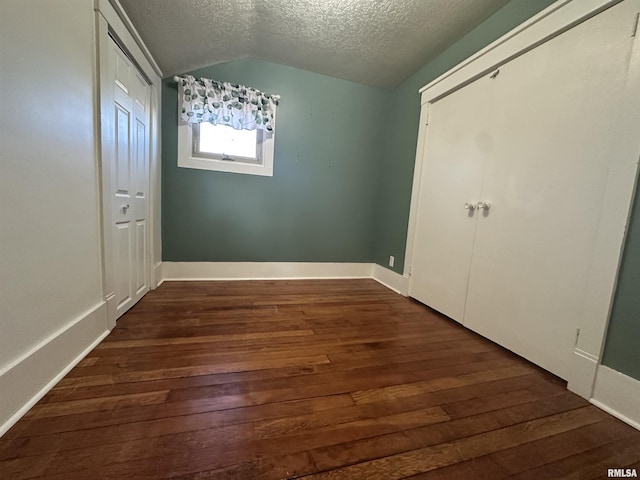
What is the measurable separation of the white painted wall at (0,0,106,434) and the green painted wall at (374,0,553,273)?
244cm

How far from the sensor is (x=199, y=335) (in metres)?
1.53

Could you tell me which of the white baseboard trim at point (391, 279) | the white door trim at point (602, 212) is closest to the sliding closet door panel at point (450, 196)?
the white baseboard trim at point (391, 279)

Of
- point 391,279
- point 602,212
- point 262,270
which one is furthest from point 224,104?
point 602,212

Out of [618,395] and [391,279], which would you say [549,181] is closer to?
[618,395]

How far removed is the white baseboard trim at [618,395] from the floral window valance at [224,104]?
295 cm

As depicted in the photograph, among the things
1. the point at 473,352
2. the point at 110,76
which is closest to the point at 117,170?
the point at 110,76

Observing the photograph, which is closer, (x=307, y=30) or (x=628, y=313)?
(x=628, y=313)

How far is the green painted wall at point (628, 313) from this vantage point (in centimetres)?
106

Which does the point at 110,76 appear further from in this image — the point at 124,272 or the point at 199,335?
the point at 199,335

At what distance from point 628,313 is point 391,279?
5.93ft

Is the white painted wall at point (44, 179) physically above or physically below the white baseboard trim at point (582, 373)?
above

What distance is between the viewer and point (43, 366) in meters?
1.00

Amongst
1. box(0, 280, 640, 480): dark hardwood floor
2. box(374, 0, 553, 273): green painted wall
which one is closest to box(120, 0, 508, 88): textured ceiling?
box(374, 0, 553, 273): green painted wall

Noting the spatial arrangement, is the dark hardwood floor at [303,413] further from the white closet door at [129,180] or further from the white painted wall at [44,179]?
the white closet door at [129,180]
